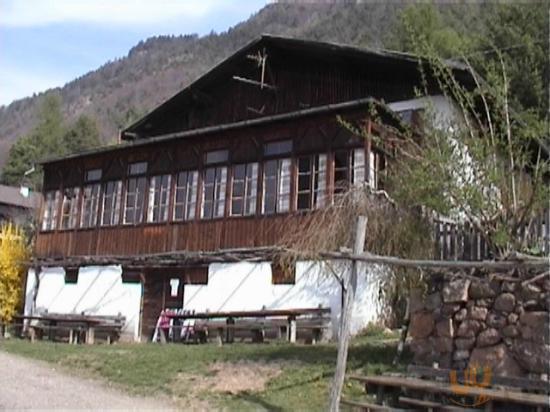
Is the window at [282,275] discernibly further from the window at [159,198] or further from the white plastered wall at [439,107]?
the white plastered wall at [439,107]

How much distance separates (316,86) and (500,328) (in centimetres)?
1258

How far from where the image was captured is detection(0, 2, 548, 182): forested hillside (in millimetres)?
89188

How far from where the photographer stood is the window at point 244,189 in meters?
19.6

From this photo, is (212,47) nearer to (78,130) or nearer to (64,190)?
(78,130)

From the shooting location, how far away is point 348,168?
1772 cm

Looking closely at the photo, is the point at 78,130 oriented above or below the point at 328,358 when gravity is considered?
above

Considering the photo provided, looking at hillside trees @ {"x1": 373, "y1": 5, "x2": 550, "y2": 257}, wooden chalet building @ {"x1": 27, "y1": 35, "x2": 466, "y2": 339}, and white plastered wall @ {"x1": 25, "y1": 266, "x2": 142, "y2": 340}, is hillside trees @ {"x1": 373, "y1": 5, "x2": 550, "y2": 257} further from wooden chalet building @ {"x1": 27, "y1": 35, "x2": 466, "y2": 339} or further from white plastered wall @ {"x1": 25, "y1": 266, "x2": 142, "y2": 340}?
white plastered wall @ {"x1": 25, "y1": 266, "x2": 142, "y2": 340}

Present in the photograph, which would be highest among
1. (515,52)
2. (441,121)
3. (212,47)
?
(212,47)

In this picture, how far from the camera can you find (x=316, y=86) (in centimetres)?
2156

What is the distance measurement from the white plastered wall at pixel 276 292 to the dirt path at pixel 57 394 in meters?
5.37

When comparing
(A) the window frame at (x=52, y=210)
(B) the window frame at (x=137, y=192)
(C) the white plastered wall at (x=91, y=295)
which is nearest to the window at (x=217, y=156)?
(B) the window frame at (x=137, y=192)

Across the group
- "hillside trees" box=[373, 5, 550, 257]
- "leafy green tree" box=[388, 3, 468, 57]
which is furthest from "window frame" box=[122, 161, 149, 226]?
"leafy green tree" box=[388, 3, 468, 57]

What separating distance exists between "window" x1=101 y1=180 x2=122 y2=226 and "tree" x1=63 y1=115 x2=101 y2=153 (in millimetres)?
45506

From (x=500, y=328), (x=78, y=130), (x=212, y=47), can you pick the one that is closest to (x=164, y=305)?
(x=500, y=328)
